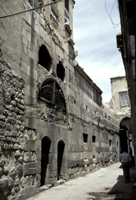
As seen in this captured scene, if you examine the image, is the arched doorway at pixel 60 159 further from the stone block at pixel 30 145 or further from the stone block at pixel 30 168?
the stone block at pixel 30 168

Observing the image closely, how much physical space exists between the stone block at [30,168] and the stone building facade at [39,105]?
0.09 feet

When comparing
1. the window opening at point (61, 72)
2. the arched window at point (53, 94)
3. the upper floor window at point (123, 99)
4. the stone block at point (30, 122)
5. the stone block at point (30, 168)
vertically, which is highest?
the upper floor window at point (123, 99)

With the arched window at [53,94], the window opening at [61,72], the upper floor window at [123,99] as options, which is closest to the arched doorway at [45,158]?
the arched window at [53,94]

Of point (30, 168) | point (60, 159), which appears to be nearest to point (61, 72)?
point (60, 159)

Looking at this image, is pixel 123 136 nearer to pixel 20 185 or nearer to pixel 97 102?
pixel 97 102

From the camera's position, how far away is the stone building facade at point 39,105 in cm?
506

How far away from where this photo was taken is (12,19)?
5.67 metres

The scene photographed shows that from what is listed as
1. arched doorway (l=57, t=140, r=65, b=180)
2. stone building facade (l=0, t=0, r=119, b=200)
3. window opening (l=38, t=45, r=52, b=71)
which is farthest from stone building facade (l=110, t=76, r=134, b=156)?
window opening (l=38, t=45, r=52, b=71)

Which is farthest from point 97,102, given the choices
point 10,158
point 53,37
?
point 10,158

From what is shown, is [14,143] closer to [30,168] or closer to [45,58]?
[30,168]

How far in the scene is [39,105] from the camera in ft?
22.1

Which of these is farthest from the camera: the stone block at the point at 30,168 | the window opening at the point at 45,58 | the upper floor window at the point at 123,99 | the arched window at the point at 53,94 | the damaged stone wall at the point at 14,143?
the upper floor window at the point at 123,99

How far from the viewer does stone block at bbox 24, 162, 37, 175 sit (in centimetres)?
550

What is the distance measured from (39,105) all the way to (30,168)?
2.08 meters
